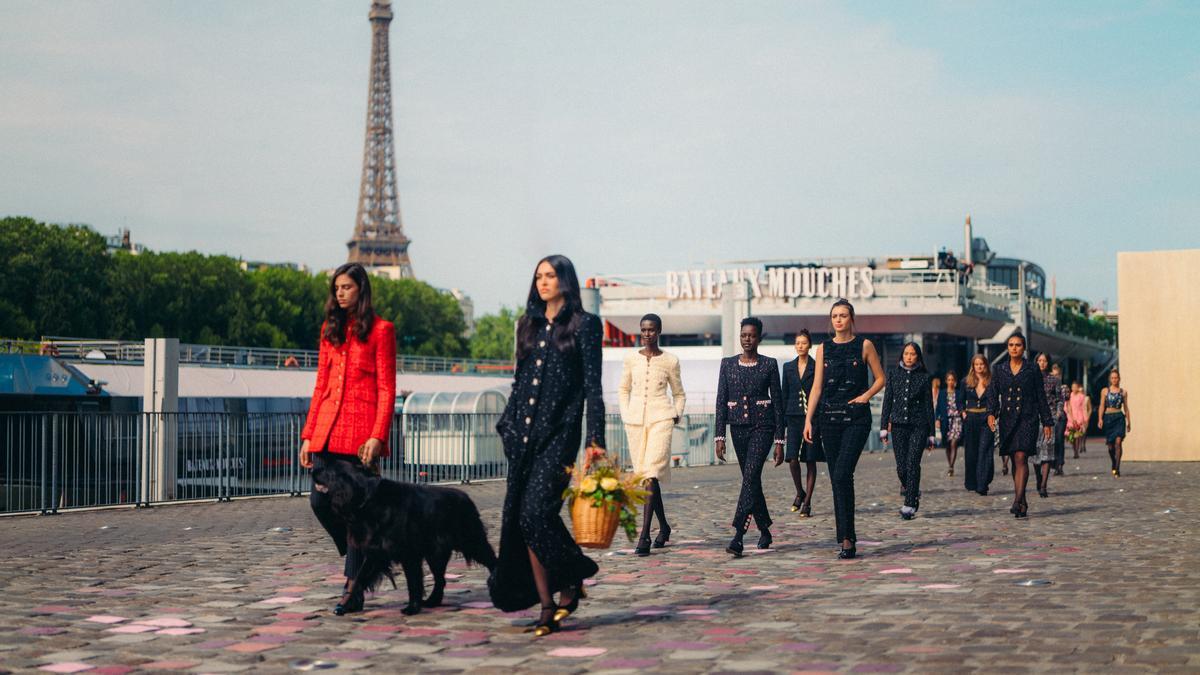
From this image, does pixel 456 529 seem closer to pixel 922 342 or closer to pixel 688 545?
pixel 688 545

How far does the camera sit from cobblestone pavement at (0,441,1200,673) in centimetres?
599

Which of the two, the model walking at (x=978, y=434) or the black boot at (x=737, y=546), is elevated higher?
the model walking at (x=978, y=434)

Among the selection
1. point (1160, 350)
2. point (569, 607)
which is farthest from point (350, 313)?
point (1160, 350)

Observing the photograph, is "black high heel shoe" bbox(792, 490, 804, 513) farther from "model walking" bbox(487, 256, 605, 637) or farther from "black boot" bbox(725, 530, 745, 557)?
"model walking" bbox(487, 256, 605, 637)

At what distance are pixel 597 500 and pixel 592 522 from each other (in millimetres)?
107

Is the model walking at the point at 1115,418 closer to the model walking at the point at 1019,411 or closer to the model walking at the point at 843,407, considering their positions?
the model walking at the point at 1019,411

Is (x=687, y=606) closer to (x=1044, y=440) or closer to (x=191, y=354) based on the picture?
(x=1044, y=440)

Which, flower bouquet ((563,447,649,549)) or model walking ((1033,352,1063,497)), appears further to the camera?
model walking ((1033,352,1063,497))

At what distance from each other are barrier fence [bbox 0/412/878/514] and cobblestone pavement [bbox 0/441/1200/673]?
311cm

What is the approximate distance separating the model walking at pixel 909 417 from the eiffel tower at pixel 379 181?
5119 inches

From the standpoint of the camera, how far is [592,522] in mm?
6828

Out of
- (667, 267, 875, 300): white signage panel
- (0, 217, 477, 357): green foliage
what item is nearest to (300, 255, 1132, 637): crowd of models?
(667, 267, 875, 300): white signage panel

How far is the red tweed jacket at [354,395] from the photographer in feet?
23.4

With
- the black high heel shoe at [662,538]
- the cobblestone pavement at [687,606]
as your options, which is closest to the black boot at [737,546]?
the cobblestone pavement at [687,606]
